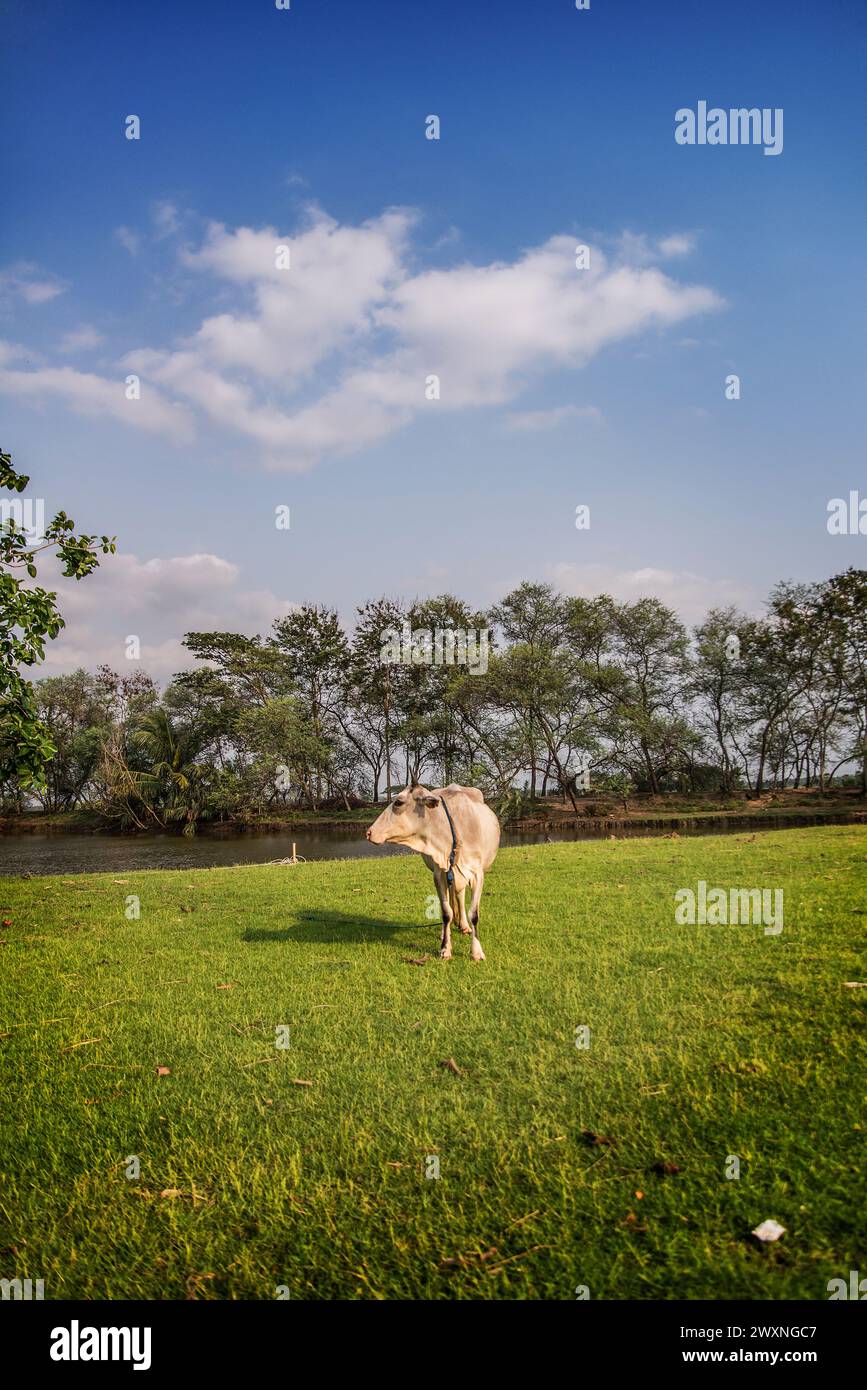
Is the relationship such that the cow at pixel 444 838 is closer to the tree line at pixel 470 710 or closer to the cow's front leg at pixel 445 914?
the cow's front leg at pixel 445 914

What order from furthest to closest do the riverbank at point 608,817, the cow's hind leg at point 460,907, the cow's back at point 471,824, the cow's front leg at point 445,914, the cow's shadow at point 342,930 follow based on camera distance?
the riverbank at point 608,817
the cow's shadow at point 342,930
the cow's back at point 471,824
the cow's hind leg at point 460,907
the cow's front leg at point 445,914

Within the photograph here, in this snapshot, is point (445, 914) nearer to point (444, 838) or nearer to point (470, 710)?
point (444, 838)

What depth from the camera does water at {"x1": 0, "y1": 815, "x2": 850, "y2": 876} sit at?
27.1m

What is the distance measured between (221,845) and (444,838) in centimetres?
2925

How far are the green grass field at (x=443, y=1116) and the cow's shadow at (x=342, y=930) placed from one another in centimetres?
42

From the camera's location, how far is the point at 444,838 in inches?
333

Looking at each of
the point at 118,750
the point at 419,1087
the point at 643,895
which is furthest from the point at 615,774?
the point at 419,1087

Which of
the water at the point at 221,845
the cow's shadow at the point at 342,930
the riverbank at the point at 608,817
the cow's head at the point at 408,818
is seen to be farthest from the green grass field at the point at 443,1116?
the riverbank at the point at 608,817

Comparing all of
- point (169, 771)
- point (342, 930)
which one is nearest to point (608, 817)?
point (169, 771)

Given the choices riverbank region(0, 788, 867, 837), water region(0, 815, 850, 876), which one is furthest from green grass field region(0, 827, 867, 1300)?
riverbank region(0, 788, 867, 837)

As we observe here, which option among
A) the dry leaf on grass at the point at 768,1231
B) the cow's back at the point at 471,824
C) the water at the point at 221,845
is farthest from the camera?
the water at the point at 221,845

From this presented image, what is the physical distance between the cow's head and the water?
56.4 feet

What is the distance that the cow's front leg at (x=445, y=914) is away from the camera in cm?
798
